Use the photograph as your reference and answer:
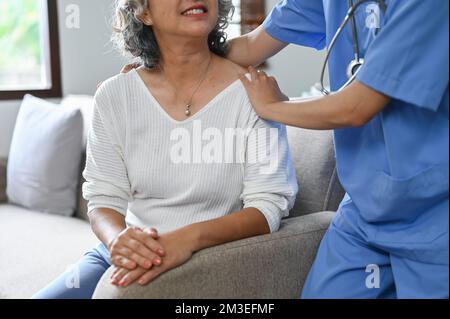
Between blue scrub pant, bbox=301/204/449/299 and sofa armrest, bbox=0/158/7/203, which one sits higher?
blue scrub pant, bbox=301/204/449/299

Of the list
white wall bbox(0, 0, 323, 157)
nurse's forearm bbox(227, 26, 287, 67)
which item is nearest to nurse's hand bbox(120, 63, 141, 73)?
nurse's forearm bbox(227, 26, 287, 67)

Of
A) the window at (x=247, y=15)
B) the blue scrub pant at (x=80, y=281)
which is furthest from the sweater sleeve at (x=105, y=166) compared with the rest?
the window at (x=247, y=15)

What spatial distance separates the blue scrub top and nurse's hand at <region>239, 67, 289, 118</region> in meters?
0.15

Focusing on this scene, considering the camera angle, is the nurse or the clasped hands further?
the clasped hands

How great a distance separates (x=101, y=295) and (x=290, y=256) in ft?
1.37

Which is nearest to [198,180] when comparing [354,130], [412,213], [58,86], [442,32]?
[354,130]

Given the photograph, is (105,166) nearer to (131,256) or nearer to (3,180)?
(131,256)

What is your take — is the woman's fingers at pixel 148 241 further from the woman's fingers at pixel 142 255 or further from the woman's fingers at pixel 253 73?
the woman's fingers at pixel 253 73

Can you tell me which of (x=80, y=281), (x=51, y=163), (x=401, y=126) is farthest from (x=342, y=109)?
(x=51, y=163)

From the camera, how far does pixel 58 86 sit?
3242 mm

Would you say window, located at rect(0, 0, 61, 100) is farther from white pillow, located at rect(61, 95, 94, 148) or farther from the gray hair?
the gray hair

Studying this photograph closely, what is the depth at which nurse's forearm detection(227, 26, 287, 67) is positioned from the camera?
1.64 metres

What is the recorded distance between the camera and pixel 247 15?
379cm

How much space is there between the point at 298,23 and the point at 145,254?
0.68 metres
